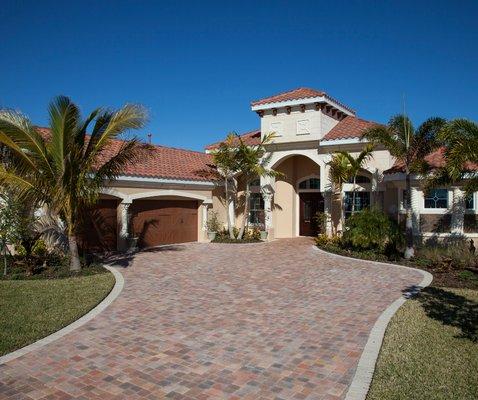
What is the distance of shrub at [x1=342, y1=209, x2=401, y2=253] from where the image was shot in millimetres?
15453

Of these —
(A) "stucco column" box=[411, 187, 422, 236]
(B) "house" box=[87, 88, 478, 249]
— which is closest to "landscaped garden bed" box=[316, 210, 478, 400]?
(A) "stucco column" box=[411, 187, 422, 236]

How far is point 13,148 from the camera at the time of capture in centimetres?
1130

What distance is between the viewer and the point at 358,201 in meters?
20.3

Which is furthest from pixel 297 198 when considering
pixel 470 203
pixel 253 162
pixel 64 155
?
pixel 64 155

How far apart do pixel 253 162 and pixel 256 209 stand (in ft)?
14.5

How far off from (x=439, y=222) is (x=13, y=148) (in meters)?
15.4

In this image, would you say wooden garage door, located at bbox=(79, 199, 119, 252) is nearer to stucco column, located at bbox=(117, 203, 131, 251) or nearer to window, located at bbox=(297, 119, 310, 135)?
stucco column, located at bbox=(117, 203, 131, 251)

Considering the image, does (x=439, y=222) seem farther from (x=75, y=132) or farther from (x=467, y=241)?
(x=75, y=132)

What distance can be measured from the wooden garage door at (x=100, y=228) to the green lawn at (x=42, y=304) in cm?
460

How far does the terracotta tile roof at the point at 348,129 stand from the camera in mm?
19156

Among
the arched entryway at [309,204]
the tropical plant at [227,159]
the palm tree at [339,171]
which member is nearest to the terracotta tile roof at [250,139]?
the tropical plant at [227,159]

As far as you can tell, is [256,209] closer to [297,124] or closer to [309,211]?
[309,211]

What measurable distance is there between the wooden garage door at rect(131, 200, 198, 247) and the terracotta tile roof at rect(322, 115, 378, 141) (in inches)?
303

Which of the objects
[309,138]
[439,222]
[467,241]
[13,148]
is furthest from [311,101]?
[13,148]
